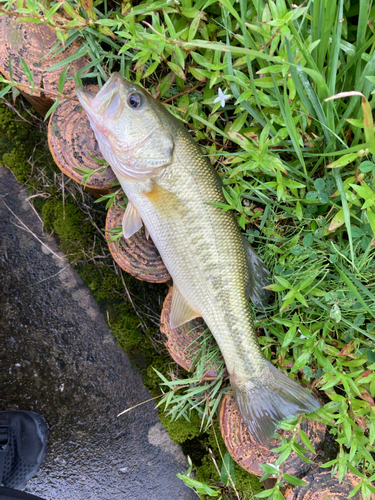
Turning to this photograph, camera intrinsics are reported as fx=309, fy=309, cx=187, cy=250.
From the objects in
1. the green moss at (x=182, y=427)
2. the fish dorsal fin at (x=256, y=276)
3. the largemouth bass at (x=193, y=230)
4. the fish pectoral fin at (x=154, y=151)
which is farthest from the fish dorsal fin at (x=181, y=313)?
the green moss at (x=182, y=427)

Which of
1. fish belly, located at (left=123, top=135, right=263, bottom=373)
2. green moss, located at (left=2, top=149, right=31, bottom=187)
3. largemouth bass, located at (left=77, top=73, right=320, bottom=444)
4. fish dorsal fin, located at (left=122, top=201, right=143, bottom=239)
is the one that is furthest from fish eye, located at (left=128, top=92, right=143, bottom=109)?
green moss, located at (left=2, top=149, right=31, bottom=187)

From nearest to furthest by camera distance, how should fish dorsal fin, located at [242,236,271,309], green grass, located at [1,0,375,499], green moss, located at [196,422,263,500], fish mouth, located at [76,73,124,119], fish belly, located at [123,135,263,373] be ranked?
green grass, located at [1,0,375,499] → fish mouth, located at [76,73,124,119] → fish belly, located at [123,135,263,373] → fish dorsal fin, located at [242,236,271,309] → green moss, located at [196,422,263,500]

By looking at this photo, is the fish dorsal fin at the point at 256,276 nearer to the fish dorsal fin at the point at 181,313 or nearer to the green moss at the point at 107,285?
the fish dorsal fin at the point at 181,313

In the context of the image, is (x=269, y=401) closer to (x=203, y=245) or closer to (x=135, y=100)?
(x=203, y=245)

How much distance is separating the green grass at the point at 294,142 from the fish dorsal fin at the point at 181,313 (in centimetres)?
46

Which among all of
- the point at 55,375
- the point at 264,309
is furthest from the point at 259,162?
the point at 55,375

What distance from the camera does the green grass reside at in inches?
57.8

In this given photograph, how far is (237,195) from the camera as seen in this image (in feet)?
5.80

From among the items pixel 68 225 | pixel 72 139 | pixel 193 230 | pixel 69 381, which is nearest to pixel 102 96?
pixel 72 139

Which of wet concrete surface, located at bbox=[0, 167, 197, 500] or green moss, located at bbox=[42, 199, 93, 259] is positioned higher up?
green moss, located at bbox=[42, 199, 93, 259]

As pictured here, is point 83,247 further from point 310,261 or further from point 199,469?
point 199,469

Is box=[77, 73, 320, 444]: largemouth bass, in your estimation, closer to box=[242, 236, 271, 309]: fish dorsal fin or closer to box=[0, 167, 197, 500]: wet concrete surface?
box=[242, 236, 271, 309]: fish dorsal fin

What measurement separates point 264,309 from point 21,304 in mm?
1860

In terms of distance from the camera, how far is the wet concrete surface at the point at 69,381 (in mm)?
2398
